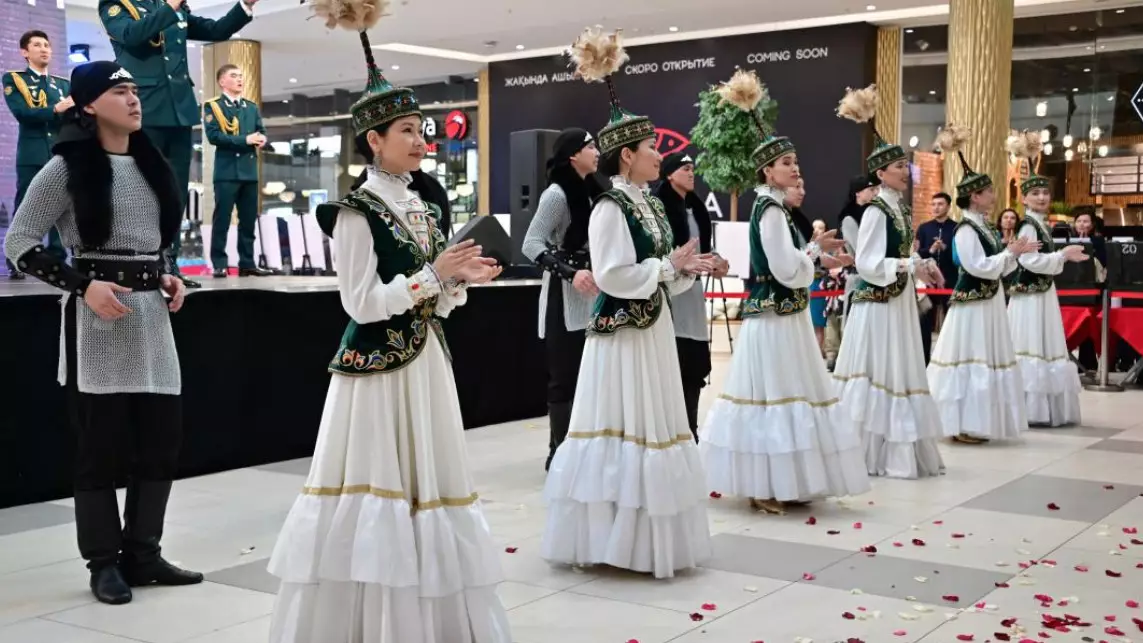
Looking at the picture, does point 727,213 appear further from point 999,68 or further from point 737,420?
point 737,420

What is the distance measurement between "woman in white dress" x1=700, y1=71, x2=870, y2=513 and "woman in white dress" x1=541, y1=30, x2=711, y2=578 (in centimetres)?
101

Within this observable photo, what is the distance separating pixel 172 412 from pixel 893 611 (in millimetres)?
2643

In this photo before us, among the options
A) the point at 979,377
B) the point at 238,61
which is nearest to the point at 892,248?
the point at 979,377

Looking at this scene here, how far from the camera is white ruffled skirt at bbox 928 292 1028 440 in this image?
762 cm

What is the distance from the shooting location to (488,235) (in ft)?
28.9

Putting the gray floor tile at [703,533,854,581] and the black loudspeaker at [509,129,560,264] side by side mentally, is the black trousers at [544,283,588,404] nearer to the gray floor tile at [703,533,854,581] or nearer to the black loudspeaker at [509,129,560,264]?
the gray floor tile at [703,533,854,581]

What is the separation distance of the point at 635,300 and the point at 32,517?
3.06m

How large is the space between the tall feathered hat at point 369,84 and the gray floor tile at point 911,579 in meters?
2.33

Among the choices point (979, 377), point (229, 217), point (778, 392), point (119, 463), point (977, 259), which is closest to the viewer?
point (119, 463)

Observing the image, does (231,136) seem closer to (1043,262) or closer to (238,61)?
(1043,262)

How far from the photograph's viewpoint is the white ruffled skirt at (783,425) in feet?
17.5

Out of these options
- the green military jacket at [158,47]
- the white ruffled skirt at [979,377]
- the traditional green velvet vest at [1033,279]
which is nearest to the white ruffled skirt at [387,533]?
the green military jacket at [158,47]

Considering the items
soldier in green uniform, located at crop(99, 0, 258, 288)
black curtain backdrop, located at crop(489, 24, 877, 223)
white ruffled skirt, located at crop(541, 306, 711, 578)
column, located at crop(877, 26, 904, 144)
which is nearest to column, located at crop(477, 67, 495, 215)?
black curtain backdrop, located at crop(489, 24, 877, 223)

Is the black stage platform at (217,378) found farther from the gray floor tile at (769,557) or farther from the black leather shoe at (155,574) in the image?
the gray floor tile at (769,557)
